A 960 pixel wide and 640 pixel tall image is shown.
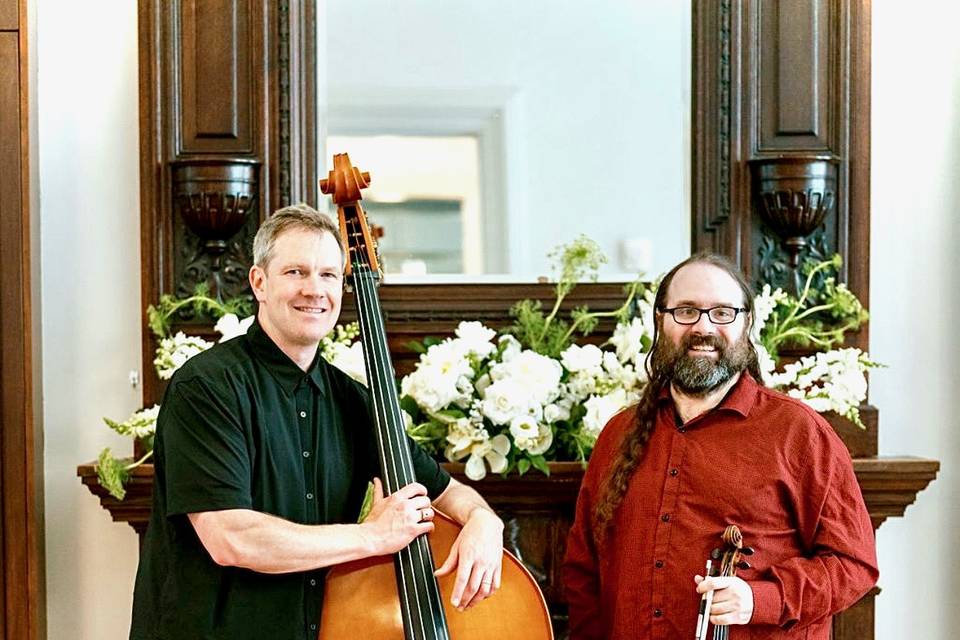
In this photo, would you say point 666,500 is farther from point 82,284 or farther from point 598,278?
point 82,284

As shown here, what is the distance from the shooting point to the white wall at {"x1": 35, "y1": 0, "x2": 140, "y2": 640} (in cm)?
288

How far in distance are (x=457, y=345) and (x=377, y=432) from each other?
0.58 meters

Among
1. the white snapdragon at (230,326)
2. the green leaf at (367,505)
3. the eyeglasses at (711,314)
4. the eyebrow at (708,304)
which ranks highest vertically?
the eyebrow at (708,304)

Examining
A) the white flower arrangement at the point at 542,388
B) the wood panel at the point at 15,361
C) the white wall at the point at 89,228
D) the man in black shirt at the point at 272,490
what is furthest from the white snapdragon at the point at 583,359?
the wood panel at the point at 15,361

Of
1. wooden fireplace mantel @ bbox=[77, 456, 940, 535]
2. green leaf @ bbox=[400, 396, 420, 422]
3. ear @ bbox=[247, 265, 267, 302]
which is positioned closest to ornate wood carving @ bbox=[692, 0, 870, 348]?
wooden fireplace mantel @ bbox=[77, 456, 940, 535]

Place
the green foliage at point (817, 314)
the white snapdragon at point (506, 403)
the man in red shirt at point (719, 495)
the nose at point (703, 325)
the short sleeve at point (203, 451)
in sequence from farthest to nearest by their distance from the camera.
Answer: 1. the green foliage at point (817, 314)
2. the white snapdragon at point (506, 403)
3. the nose at point (703, 325)
4. the man in red shirt at point (719, 495)
5. the short sleeve at point (203, 451)

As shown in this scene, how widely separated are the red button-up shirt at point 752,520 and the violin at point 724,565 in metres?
0.05

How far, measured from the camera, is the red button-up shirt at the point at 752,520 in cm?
199

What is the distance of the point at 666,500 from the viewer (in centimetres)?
207

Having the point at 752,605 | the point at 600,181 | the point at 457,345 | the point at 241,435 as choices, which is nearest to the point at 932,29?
the point at 600,181

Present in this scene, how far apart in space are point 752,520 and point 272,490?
83cm

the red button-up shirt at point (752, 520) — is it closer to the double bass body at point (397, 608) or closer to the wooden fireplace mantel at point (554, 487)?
the double bass body at point (397, 608)

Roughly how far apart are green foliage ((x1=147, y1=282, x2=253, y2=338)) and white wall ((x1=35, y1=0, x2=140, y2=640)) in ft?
0.55

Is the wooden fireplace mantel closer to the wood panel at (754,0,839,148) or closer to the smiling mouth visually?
the smiling mouth
